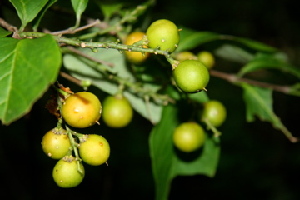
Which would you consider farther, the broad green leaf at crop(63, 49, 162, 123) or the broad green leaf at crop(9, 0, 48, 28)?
the broad green leaf at crop(63, 49, 162, 123)

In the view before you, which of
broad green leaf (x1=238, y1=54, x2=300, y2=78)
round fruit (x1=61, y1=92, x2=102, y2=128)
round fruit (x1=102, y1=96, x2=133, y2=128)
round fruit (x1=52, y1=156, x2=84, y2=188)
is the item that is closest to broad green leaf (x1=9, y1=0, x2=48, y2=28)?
round fruit (x1=61, y1=92, x2=102, y2=128)

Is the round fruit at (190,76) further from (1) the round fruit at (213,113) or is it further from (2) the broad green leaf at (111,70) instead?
(1) the round fruit at (213,113)

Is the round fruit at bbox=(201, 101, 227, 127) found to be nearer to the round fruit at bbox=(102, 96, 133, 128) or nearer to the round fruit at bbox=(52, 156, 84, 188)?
the round fruit at bbox=(102, 96, 133, 128)

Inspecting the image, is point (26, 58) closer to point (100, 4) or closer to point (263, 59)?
point (100, 4)

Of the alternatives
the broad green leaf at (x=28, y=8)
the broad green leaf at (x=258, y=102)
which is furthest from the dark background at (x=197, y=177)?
the broad green leaf at (x=28, y=8)

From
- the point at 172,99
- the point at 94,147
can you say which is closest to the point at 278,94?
the point at 172,99

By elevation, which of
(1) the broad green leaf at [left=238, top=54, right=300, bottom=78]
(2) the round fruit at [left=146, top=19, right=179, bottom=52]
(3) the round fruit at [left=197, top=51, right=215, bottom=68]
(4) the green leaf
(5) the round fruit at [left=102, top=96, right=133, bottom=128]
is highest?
(2) the round fruit at [left=146, top=19, right=179, bottom=52]

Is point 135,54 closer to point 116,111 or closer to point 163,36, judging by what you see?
point 116,111

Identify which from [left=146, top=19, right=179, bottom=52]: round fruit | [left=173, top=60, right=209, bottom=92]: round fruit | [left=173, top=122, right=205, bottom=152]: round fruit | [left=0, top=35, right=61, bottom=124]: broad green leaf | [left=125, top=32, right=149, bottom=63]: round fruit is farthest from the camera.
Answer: [left=173, top=122, right=205, bottom=152]: round fruit
